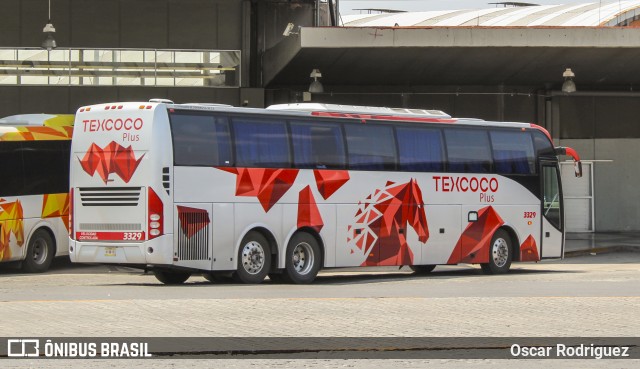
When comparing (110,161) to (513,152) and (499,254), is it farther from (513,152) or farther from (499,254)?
(513,152)

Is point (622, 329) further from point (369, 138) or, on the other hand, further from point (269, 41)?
point (269, 41)

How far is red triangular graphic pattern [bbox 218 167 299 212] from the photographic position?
21.9 m

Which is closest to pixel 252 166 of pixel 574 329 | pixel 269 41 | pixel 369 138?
pixel 369 138

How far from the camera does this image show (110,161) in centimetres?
2130

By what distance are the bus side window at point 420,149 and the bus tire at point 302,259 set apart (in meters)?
2.82

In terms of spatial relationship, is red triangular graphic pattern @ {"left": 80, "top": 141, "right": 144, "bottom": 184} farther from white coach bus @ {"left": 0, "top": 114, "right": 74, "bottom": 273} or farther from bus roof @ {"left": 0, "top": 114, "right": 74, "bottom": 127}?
bus roof @ {"left": 0, "top": 114, "right": 74, "bottom": 127}

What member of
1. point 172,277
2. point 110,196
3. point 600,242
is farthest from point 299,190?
point 600,242

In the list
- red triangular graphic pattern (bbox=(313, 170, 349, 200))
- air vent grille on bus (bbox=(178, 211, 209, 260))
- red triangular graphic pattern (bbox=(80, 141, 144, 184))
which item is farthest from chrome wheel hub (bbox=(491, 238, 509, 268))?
red triangular graphic pattern (bbox=(80, 141, 144, 184))

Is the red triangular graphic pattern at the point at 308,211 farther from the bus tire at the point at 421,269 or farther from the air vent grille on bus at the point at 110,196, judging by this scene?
the bus tire at the point at 421,269

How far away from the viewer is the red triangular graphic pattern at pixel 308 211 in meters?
22.9

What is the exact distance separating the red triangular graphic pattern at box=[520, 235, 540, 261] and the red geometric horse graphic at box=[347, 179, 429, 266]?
3066 mm

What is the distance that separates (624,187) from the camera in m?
43.6

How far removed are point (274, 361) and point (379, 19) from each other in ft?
164

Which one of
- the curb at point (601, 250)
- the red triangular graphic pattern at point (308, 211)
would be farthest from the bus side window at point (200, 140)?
the curb at point (601, 250)
